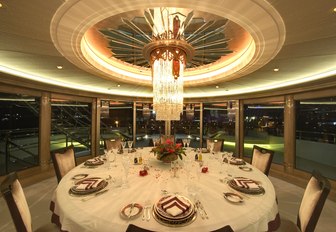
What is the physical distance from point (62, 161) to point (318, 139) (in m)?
8.21

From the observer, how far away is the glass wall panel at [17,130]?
4.25m

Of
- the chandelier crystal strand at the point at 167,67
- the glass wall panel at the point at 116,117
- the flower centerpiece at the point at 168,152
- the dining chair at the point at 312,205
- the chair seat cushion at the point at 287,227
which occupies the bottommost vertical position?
the chair seat cushion at the point at 287,227

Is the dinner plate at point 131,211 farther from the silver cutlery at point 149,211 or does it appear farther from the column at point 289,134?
the column at point 289,134

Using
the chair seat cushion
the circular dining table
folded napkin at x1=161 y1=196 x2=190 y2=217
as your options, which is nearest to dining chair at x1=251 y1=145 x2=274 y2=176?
the circular dining table

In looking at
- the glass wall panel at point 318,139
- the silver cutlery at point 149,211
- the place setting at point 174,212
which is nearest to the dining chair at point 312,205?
the place setting at point 174,212

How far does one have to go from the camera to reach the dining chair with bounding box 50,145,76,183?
8.23ft

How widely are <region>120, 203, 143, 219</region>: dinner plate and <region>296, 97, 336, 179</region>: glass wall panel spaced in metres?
5.70

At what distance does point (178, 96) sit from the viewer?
9.09 feet

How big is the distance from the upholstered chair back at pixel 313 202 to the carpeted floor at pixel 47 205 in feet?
3.85

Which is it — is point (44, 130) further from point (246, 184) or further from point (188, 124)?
point (188, 124)

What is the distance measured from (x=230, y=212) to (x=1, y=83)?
4744 millimetres

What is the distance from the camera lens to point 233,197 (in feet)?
5.07

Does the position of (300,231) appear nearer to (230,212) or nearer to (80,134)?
(230,212)

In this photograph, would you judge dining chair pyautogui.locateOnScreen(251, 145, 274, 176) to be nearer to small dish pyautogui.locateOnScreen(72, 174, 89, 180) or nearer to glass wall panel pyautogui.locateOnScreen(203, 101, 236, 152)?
small dish pyautogui.locateOnScreen(72, 174, 89, 180)
